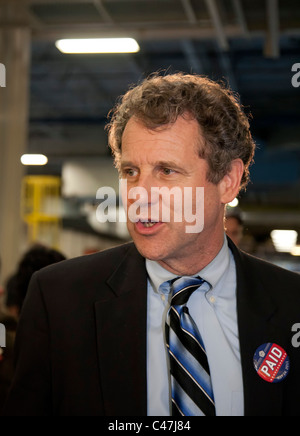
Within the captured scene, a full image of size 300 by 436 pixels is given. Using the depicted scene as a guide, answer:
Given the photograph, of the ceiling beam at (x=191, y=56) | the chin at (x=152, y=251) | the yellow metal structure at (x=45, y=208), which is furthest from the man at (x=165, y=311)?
the yellow metal structure at (x=45, y=208)

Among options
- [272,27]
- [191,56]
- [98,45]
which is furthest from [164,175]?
[191,56]

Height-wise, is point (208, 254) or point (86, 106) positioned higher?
point (86, 106)

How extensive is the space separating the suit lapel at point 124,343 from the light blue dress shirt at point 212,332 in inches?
1.4

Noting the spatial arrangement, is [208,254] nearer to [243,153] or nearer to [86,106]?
[243,153]

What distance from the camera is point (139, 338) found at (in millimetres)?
1119

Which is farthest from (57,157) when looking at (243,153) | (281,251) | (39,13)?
(243,153)

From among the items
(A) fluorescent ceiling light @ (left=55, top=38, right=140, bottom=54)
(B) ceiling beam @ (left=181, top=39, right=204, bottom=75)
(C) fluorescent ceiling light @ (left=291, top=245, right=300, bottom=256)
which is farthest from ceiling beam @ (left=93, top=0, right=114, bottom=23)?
(C) fluorescent ceiling light @ (left=291, top=245, right=300, bottom=256)

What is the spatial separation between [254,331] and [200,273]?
162mm

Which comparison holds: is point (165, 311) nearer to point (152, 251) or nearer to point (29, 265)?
point (152, 251)

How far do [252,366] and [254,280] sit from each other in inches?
7.8

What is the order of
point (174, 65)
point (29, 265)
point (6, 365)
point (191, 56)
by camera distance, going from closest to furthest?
point (6, 365), point (29, 265), point (191, 56), point (174, 65)

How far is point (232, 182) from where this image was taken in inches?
51.6
